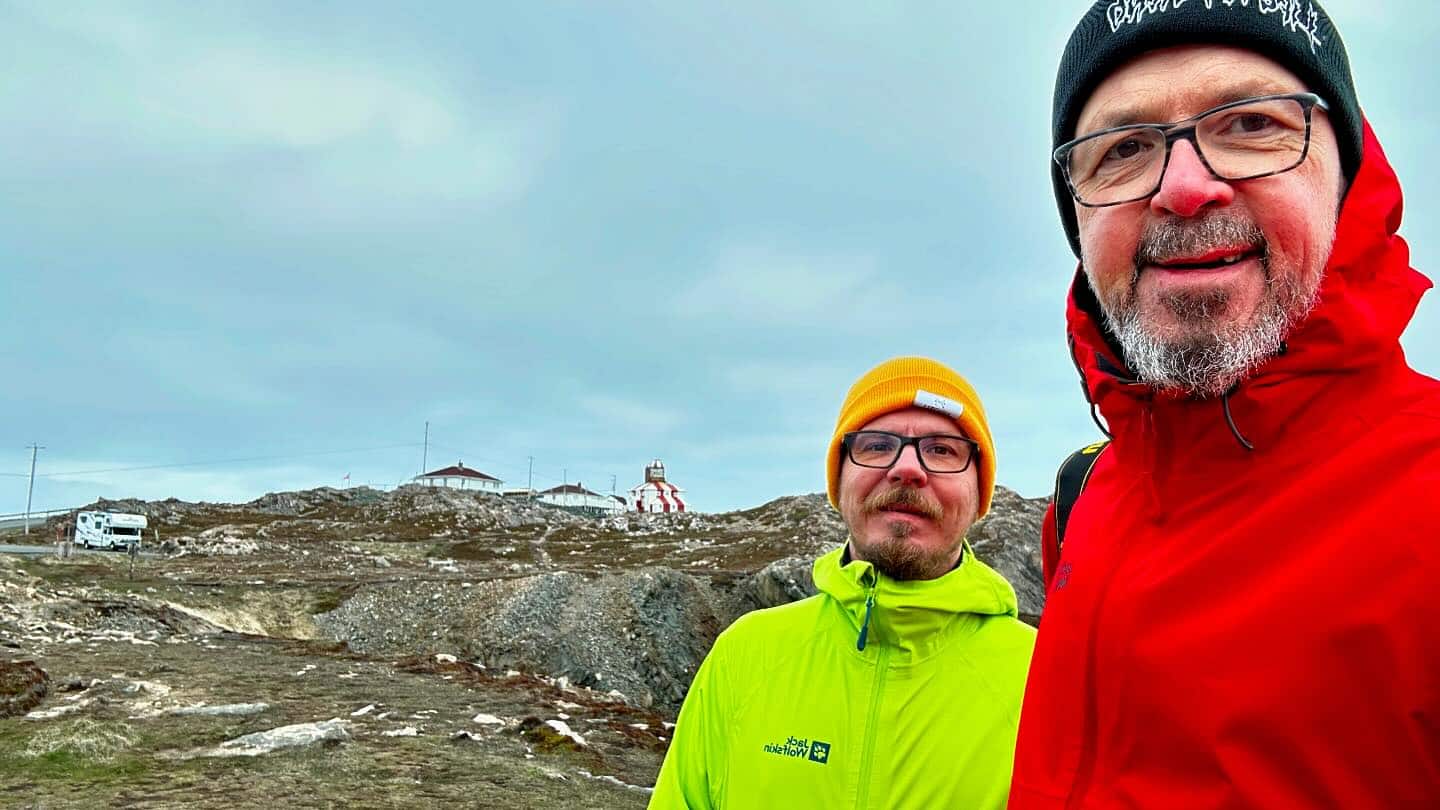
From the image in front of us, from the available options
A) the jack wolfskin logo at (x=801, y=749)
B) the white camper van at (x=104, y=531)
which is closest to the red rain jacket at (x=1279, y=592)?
the jack wolfskin logo at (x=801, y=749)

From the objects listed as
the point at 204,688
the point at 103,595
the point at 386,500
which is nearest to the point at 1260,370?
the point at 204,688

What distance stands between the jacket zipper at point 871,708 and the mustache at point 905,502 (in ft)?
1.33

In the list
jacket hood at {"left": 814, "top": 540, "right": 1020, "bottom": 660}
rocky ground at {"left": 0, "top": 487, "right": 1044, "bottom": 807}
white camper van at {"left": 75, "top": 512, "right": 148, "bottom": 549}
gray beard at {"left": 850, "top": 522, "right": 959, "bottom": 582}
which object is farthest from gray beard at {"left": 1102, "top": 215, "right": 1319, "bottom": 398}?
white camper van at {"left": 75, "top": 512, "right": 148, "bottom": 549}

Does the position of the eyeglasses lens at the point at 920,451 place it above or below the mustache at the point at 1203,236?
below

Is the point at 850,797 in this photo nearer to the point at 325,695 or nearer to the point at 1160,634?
the point at 1160,634

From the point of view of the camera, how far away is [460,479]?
153 metres

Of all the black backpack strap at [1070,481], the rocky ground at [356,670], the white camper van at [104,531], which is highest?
the white camper van at [104,531]

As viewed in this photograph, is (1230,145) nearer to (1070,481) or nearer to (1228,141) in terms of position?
(1228,141)

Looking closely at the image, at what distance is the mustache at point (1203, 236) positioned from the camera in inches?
78.3

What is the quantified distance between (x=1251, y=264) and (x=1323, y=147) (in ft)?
1.29

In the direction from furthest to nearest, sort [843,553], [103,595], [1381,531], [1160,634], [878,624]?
1. [103,595]
2. [843,553]
3. [878,624]
4. [1160,634]
5. [1381,531]

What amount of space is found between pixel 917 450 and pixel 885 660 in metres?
1.09

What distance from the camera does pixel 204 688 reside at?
46.1ft

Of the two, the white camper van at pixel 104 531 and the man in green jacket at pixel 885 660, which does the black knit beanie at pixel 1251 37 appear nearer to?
the man in green jacket at pixel 885 660
